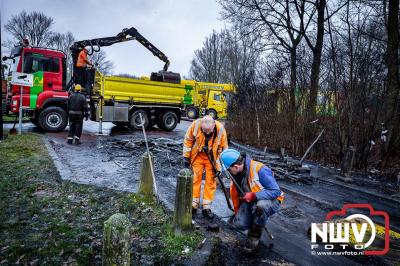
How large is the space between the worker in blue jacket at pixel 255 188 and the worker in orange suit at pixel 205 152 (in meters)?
0.88

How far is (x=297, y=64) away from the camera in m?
11.2

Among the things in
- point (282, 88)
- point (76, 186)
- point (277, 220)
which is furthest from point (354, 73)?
point (76, 186)

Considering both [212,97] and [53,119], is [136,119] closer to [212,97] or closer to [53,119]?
[53,119]

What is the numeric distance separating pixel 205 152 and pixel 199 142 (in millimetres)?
194

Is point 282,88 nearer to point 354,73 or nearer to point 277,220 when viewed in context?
point 354,73

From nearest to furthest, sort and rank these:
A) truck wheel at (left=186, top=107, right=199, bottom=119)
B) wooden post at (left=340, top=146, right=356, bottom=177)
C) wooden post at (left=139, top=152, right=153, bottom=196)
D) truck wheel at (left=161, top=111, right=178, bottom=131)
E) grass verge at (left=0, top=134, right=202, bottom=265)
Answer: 1. grass verge at (left=0, top=134, right=202, bottom=265)
2. wooden post at (left=139, top=152, right=153, bottom=196)
3. wooden post at (left=340, top=146, right=356, bottom=177)
4. truck wheel at (left=161, top=111, right=178, bottom=131)
5. truck wheel at (left=186, top=107, right=199, bottom=119)

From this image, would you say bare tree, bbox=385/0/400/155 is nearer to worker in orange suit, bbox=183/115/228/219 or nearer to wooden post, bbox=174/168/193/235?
worker in orange suit, bbox=183/115/228/219

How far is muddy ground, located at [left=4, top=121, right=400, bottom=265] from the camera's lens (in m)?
3.88

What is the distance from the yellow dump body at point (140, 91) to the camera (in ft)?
45.7

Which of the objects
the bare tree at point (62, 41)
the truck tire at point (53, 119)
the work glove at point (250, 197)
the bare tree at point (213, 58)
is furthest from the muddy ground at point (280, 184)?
the bare tree at point (62, 41)

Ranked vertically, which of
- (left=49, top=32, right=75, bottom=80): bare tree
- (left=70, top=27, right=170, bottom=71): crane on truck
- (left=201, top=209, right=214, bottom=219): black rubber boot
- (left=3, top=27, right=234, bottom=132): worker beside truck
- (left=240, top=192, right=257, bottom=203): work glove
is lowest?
(left=201, top=209, right=214, bottom=219): black rubber boot

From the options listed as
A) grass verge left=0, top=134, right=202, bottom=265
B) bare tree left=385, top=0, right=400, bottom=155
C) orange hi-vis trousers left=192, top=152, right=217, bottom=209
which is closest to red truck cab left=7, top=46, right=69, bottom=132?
grass verge left=0, top=134, right=202, bottom=265

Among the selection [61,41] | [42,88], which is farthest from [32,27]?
[42,88]

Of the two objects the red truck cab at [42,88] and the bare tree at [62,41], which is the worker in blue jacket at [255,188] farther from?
the bare tree at [62,41]
